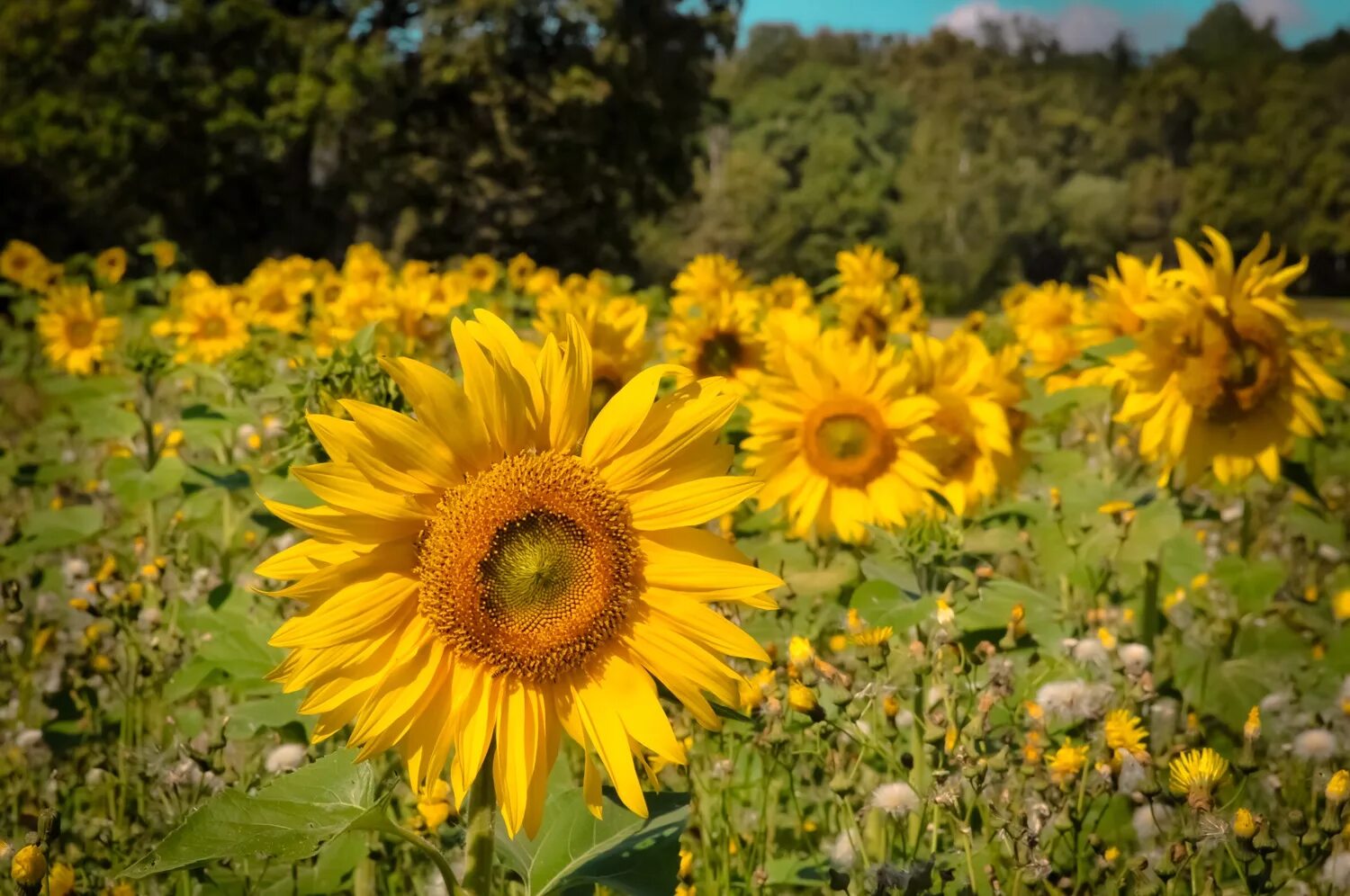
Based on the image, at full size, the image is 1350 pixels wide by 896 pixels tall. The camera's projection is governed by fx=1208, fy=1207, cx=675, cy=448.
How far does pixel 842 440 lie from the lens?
9.78ft

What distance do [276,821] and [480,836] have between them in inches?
10.4

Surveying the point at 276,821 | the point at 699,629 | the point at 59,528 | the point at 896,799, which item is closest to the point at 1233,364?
the point at 896,799

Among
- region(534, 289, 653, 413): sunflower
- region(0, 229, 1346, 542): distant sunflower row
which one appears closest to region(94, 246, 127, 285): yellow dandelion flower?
region(0, 229, 1346, 542): distant sunflower row

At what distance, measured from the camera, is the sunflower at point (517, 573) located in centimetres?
141

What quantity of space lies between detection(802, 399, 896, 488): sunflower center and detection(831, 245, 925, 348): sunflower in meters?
1.21

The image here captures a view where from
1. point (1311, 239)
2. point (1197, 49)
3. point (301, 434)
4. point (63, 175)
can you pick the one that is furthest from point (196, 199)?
point (1197, 49)

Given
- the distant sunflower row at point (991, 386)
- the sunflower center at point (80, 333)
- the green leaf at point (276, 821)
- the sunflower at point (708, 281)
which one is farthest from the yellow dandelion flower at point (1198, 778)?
the sunflower center at point (80, 333)

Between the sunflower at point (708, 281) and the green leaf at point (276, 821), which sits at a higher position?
the sunflower at point (708, 281)

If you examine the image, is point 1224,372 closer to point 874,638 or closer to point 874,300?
point 874,638

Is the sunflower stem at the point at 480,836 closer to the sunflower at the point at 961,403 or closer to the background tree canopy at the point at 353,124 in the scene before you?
the sunflower at the point at 961,403

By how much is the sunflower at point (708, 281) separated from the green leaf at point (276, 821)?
483 centimetres

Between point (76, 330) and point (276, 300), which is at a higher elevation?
point (276, 300)

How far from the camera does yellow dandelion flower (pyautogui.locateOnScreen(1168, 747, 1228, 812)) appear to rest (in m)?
1.58

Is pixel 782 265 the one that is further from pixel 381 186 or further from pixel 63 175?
pixel 63 175
